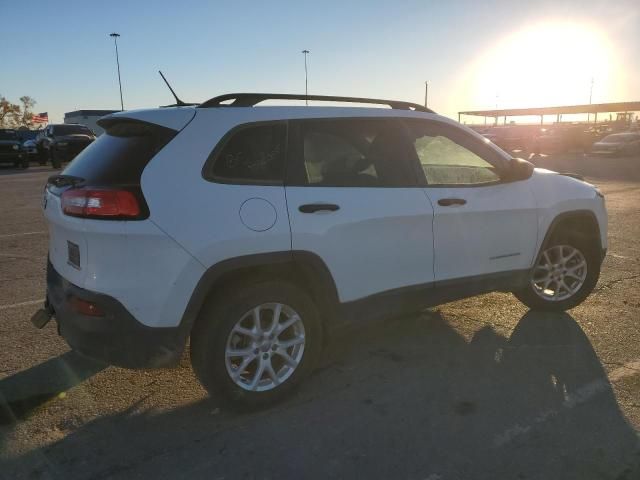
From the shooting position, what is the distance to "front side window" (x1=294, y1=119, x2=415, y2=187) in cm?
324

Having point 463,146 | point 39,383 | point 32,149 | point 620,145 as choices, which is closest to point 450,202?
point 463,146

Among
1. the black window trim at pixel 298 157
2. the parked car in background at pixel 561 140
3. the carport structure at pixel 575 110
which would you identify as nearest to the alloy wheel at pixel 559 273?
the black window trim at pixel 298 157

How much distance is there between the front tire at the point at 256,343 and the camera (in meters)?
2.91

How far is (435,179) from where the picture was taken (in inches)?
148

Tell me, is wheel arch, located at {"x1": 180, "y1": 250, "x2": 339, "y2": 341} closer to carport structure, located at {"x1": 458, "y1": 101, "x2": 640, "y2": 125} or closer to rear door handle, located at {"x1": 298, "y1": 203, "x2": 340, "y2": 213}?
rear door handle, located at {"x1": 298, "y1": 203, "x2": 340, "y2": 213}

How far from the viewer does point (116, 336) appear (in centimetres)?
271

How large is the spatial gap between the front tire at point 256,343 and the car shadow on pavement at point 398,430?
0.16m

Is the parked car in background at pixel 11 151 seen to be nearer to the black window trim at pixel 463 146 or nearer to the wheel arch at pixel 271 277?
the black window trim at pixel 463 146

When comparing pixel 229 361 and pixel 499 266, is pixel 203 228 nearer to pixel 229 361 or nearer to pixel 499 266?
pixel 229 361

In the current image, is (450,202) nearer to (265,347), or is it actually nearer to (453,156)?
(453,156)

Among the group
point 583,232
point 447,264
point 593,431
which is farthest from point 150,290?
point 583,232

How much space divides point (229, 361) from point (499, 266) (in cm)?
222

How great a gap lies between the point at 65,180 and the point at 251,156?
1.09 metres

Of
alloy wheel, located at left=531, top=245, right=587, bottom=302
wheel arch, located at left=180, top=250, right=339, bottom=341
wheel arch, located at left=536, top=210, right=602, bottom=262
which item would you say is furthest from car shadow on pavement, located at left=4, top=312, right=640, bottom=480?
wheel arch, located at left=536, top=210, right=602, bottom=262
